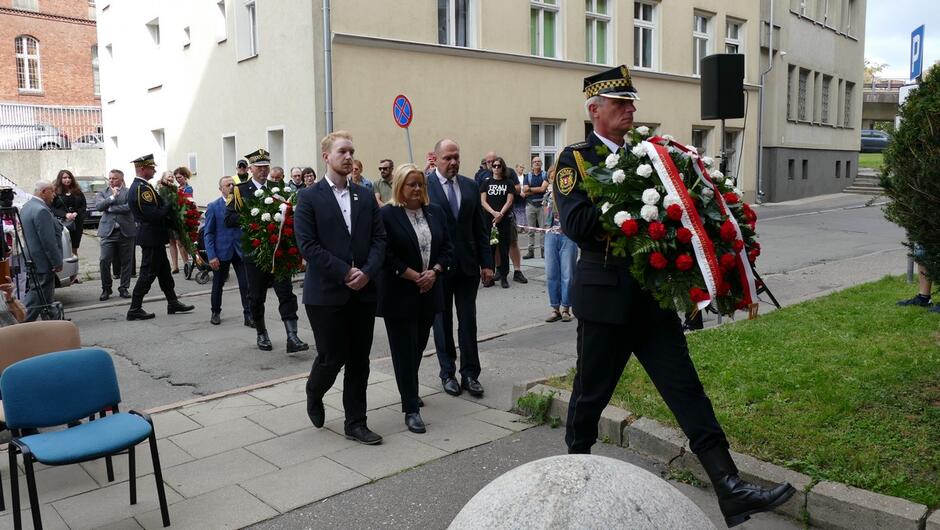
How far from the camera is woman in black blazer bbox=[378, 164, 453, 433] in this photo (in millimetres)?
6133

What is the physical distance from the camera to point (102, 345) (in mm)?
9695

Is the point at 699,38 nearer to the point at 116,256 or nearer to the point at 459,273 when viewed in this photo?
the point at 116,256

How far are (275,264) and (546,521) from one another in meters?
6.89

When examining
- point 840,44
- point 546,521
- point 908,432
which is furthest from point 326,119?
point 840,44

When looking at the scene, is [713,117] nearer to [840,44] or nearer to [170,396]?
[170,396]

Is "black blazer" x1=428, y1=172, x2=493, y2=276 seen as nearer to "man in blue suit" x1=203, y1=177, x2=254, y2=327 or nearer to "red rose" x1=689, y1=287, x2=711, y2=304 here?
"red rose" x1=689, y1=287, x2=711, y2=304

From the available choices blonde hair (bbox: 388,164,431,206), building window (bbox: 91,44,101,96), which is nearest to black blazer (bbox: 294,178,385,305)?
blonde hair (bbox: 388,164,431,206)

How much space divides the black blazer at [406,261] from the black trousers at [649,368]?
192 cm

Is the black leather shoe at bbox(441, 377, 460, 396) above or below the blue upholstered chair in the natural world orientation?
below

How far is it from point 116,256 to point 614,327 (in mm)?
11460

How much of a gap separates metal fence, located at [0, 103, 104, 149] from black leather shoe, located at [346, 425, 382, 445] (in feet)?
97.2

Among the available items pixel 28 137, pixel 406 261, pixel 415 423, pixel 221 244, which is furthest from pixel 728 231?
pixel 28 137

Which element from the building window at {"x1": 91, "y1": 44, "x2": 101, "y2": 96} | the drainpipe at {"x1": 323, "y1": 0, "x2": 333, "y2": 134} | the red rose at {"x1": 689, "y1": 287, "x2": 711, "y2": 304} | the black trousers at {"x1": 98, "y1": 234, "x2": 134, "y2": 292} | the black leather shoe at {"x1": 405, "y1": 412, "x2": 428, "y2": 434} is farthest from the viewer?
the building window at {"x1": 91, "y1": 44, "x2": 101, "y2": 96}

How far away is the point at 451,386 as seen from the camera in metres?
7.01
